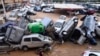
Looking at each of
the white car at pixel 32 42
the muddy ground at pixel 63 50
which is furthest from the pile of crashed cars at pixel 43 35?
the muddy ground at pixel 63 50

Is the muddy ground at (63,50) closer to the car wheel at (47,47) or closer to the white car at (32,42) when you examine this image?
the car wheel at (47,47)

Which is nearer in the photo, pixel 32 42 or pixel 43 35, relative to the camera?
pixel 32 42

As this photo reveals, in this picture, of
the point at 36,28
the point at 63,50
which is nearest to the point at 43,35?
the point at 36,28

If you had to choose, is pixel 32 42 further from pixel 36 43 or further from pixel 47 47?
pixel 47 47

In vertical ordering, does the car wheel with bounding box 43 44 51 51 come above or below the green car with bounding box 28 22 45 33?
below

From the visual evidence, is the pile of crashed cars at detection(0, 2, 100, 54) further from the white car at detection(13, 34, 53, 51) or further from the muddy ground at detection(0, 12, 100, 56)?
the muddy ground at detection(0, 12, 100, 56)

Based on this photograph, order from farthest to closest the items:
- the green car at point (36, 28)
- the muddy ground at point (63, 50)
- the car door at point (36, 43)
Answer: the green car at point (36, 28), the car door at point (36, 43), the muddy ground at point (63, 50)

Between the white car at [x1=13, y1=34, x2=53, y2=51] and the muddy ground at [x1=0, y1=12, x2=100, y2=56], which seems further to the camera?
the white car at [x1=13, y1=34, x2=53, y2=51]

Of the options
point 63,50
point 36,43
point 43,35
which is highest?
point 36,43

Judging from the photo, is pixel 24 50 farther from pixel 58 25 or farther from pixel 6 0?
pixel 6 0

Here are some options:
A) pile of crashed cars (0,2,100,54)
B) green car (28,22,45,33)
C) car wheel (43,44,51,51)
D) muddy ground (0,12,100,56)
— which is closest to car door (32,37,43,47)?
pile of crashed cars (0,2,100,54)

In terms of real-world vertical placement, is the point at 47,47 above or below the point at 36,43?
below

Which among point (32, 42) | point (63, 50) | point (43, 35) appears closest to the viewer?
point (32, 42)

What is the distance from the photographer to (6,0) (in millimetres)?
50406
